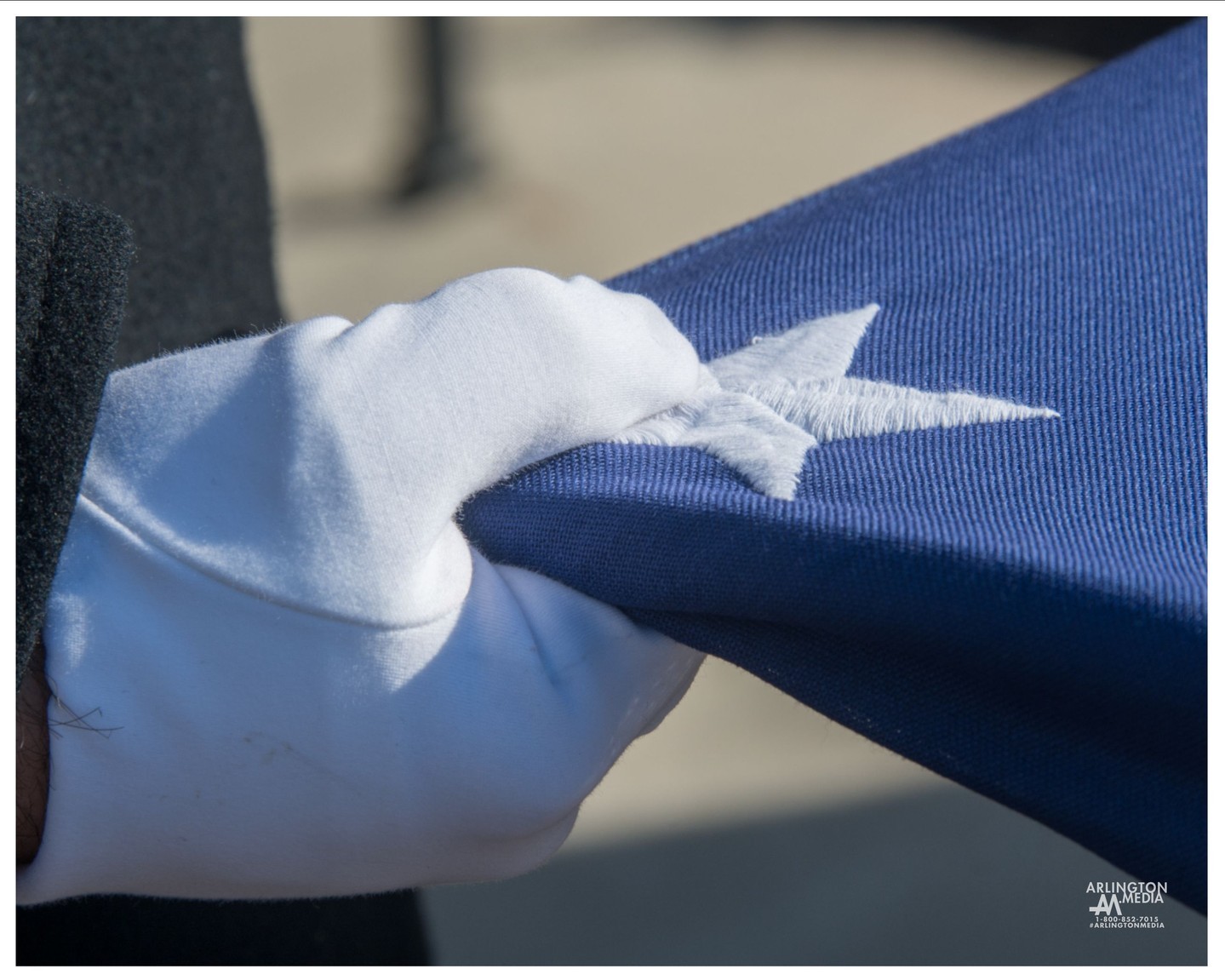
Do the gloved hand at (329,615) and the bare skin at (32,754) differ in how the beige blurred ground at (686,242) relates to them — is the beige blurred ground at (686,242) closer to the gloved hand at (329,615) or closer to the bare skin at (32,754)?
the gloved hand at (329,615)

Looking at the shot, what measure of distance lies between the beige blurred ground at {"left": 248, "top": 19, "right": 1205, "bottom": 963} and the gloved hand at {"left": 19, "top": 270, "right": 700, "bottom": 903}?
0.43m

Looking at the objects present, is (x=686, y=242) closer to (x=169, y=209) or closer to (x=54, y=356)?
(x=169, y=209)

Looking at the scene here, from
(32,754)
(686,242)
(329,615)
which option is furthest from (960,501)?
(686,242)

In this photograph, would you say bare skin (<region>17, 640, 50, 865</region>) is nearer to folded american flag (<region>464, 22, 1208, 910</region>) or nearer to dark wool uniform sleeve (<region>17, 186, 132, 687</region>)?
dark wool uniform sleeve (<region>17, 186, 132, 687</region>)

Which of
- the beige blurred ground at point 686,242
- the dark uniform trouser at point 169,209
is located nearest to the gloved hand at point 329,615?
the dark uniform trouser at point 169,209

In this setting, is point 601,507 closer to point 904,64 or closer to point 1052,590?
point 1052,590

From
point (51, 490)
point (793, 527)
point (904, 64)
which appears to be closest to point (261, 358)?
point (51, 490)

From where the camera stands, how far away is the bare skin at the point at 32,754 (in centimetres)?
46

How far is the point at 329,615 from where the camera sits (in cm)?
43

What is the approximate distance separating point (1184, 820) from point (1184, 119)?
0.42 meters

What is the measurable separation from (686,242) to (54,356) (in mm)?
1498

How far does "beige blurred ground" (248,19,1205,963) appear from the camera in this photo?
3.74ft

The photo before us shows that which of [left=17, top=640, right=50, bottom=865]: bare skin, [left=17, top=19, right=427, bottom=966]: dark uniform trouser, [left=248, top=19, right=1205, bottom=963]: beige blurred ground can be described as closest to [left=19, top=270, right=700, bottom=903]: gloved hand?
[left=17, top=640, right=50, bottom=865]: bare skin

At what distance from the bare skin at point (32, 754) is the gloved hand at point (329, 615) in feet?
0.05
